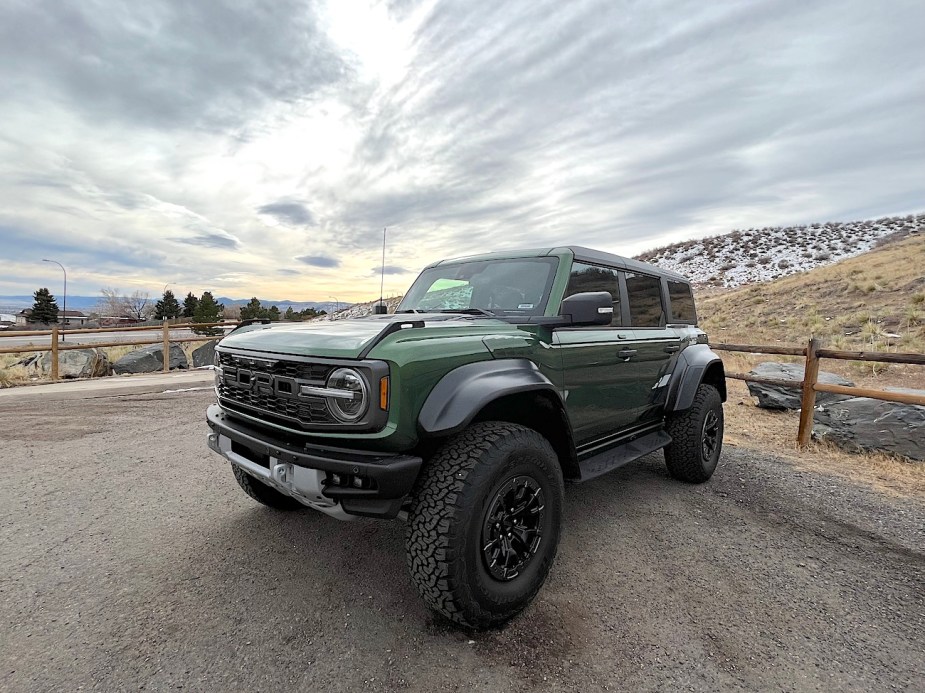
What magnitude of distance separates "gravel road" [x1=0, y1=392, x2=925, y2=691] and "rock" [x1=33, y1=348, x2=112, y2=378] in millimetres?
8704

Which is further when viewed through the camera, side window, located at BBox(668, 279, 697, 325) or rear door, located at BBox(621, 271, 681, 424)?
side window, located at BBox(668, 279, 697, 325)

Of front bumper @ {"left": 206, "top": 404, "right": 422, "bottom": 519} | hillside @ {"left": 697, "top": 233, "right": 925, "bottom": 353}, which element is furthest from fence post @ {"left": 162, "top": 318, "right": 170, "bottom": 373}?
hillside @ {"left": 697, "top": 233, "right": 925, "bottom": 353}

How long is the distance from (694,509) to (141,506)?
13.1ft

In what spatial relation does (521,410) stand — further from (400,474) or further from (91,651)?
(91,651)

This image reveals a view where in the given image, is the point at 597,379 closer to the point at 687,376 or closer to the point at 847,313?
the point at 687,376

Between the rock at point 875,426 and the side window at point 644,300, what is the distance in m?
3.01

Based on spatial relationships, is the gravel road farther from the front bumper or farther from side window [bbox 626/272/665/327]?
side window [bbox 626/272/665/327]

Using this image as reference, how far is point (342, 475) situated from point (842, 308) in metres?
19.4

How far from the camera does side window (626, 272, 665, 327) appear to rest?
11.9 ft

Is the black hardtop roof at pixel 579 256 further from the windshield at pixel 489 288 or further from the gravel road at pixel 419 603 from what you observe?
the gravel road at pixel 419 603

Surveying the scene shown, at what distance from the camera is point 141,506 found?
3355 millimetres

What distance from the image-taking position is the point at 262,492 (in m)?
3.11

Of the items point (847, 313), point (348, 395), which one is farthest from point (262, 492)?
point (847, 313)

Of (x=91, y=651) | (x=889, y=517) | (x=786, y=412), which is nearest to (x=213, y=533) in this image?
(x=91, y=651)
